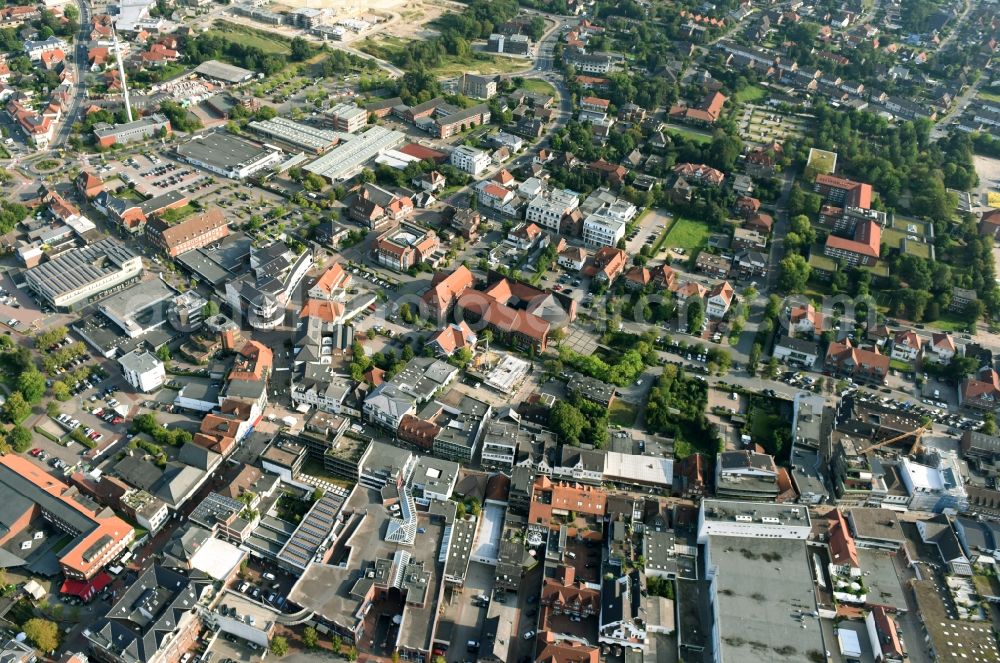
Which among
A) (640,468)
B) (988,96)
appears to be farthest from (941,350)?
(988,96)

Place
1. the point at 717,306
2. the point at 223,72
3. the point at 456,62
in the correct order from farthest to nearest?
the point at 456,62
the point at 223,72
the point at 717,306

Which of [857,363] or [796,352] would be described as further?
[796,352]

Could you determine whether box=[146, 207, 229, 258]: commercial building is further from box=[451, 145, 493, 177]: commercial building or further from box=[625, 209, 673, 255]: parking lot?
box=[625, 209, 673, 255]: parking lot

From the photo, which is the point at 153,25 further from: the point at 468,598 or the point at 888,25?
the point at 888,25

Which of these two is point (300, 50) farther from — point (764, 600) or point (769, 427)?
point (764, 600)

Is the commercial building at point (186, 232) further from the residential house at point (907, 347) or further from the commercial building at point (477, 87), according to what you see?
the residential house at point (907, 347)

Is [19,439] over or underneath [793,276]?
underneath

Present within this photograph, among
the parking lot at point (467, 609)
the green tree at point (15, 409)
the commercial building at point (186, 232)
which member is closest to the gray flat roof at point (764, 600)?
the parking lot at point (467, 609)

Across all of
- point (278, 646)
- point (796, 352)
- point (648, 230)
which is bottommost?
point (278, 646)
